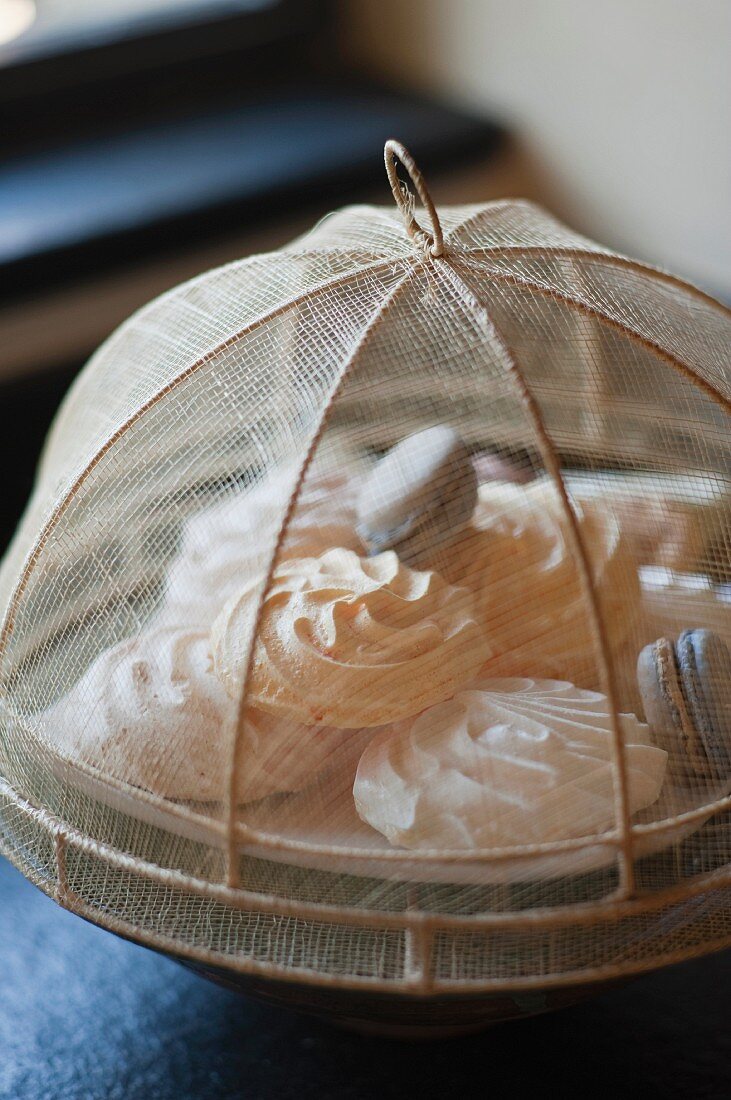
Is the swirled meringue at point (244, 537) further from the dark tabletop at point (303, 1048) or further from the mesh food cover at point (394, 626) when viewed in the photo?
the dark tabletop at point (303, 1048)

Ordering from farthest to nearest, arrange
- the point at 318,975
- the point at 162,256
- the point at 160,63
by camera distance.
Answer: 1. the point at 160,63
2. the point at 162,256
3. the point at 318,975

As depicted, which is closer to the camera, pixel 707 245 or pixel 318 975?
pixel 318 975

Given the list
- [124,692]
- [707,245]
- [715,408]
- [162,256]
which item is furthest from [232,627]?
[707,245]

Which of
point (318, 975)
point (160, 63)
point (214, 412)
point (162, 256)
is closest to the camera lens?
point (318, 975)

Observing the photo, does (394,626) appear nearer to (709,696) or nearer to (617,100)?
(709,696)

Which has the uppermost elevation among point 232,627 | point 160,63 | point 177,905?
point 160,63

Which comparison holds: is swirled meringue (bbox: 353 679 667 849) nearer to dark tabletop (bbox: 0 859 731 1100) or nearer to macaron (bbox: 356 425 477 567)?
macaron (bbox: 356 425 477 567)

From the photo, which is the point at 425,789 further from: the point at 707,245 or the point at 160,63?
the point at 160,63
